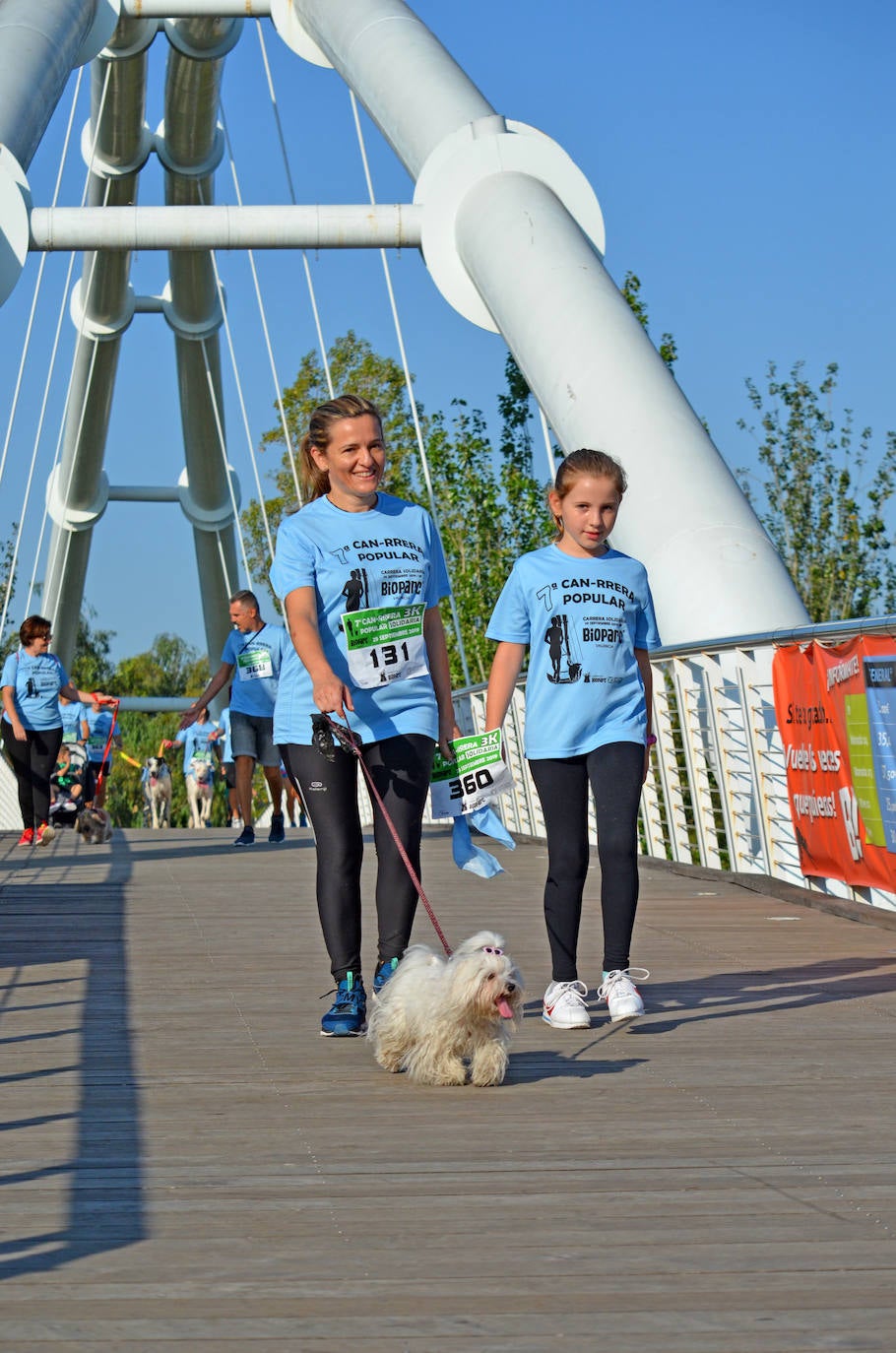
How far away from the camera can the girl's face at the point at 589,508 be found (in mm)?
4844

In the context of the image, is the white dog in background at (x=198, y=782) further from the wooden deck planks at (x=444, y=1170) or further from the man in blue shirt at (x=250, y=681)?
the wooden deck planks at (x=444, y=1170)

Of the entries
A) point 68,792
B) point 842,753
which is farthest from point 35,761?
point 842,753

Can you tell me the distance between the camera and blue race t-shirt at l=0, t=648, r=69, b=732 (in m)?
11.8

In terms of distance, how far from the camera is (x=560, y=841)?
4.87m

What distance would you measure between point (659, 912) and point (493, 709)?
3077mm

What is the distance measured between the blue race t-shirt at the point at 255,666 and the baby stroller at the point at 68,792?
3.11 metres

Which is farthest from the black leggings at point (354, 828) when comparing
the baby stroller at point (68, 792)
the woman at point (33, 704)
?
the baby stroller at point (68, 792)

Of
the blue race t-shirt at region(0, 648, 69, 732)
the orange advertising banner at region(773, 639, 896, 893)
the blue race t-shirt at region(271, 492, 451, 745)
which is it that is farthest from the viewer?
the blue race t-shirt at region(0, 648, 69, 732)

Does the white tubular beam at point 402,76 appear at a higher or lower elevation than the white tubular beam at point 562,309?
higher

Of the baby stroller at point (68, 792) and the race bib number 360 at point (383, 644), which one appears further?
the baby stroller at point (68, 792)

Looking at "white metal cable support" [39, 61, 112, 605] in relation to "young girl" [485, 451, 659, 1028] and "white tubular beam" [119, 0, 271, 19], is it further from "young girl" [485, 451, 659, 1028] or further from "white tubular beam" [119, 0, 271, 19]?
"young girl" [485, 451, 659, 1028]

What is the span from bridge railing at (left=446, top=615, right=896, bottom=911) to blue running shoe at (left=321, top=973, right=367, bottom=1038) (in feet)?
10.2

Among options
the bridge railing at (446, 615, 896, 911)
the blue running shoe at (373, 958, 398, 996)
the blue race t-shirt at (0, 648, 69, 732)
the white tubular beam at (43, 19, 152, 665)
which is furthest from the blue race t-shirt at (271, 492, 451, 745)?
the white tubular beam at (43, 19, 152, 665)

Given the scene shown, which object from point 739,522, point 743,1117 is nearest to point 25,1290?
point 743,1117
